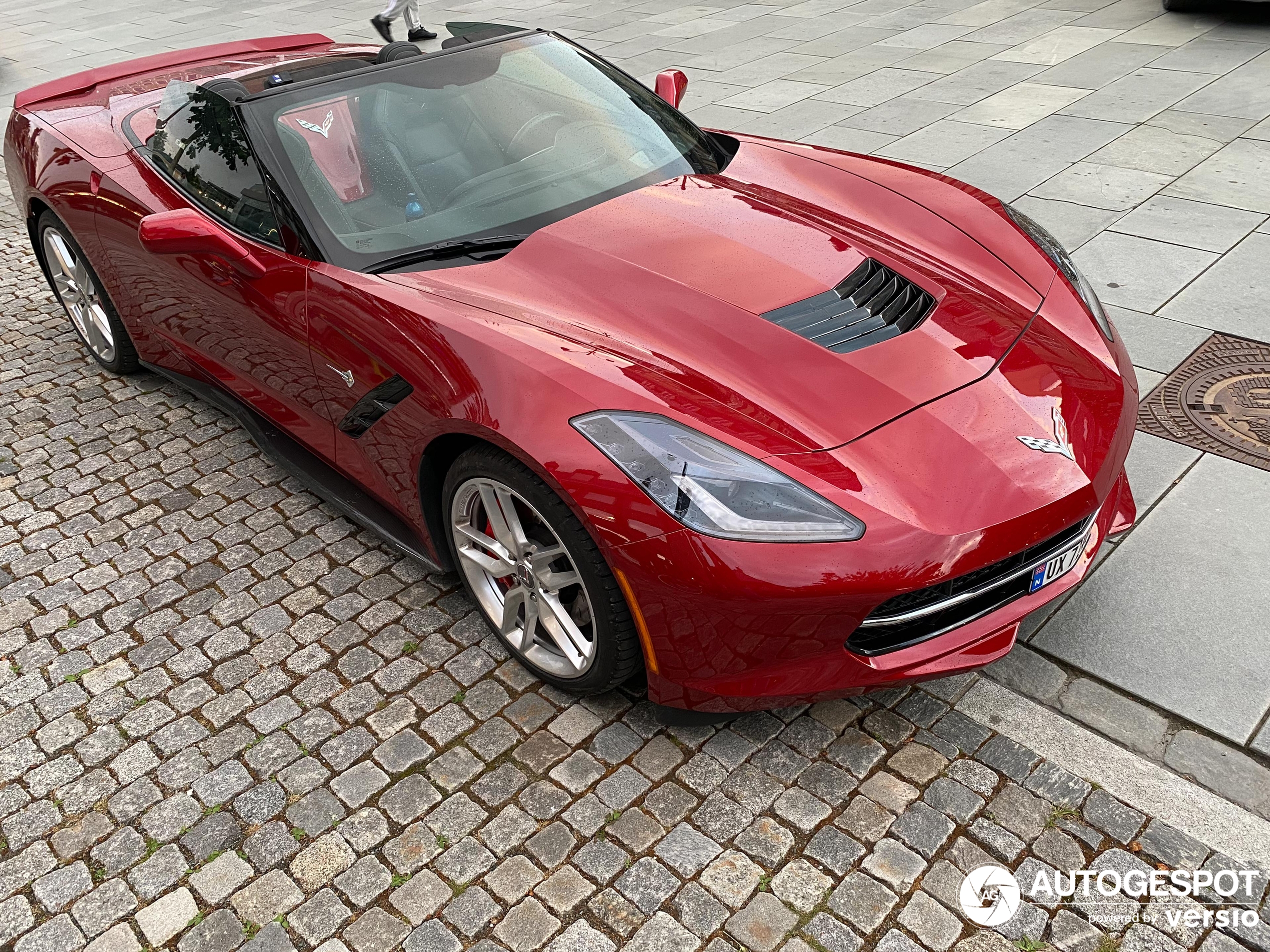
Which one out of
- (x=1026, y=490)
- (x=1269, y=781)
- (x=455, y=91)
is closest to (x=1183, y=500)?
(x=1269, y=781)

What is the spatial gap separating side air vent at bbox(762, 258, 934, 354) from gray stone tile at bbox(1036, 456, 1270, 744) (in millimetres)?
1084

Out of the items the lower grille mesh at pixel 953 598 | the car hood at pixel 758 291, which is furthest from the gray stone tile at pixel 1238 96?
the lower grille mesh at pixel 953 598

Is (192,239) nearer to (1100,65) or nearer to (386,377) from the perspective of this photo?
(386,377)

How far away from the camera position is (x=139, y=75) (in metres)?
4.99

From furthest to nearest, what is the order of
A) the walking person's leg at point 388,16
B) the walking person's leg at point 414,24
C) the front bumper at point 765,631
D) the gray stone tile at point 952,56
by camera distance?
the walking person's leg at point 414,24, the walking person's leg at point 388,16, the gray stone tile at point 952,56, the front bumper at point 765,631

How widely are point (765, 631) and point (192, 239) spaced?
7.64 feet

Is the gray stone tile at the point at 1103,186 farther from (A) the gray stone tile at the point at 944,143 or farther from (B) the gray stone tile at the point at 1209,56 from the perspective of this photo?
(B) the gray stone tile at the point at 1209,56

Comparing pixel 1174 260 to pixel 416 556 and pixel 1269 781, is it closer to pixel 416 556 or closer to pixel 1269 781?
pixel 1269 781

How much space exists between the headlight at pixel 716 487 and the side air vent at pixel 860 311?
0.55 metres

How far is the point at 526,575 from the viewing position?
2967mm

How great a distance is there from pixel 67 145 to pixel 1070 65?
7537 mm

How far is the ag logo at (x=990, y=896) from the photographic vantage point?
240 centimetres

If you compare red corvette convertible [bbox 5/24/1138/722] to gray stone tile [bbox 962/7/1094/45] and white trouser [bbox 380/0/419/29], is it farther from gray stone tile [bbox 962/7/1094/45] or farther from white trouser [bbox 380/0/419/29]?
white trouser [bbox 380/0/419/29]

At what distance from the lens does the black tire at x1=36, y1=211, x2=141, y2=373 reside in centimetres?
471
